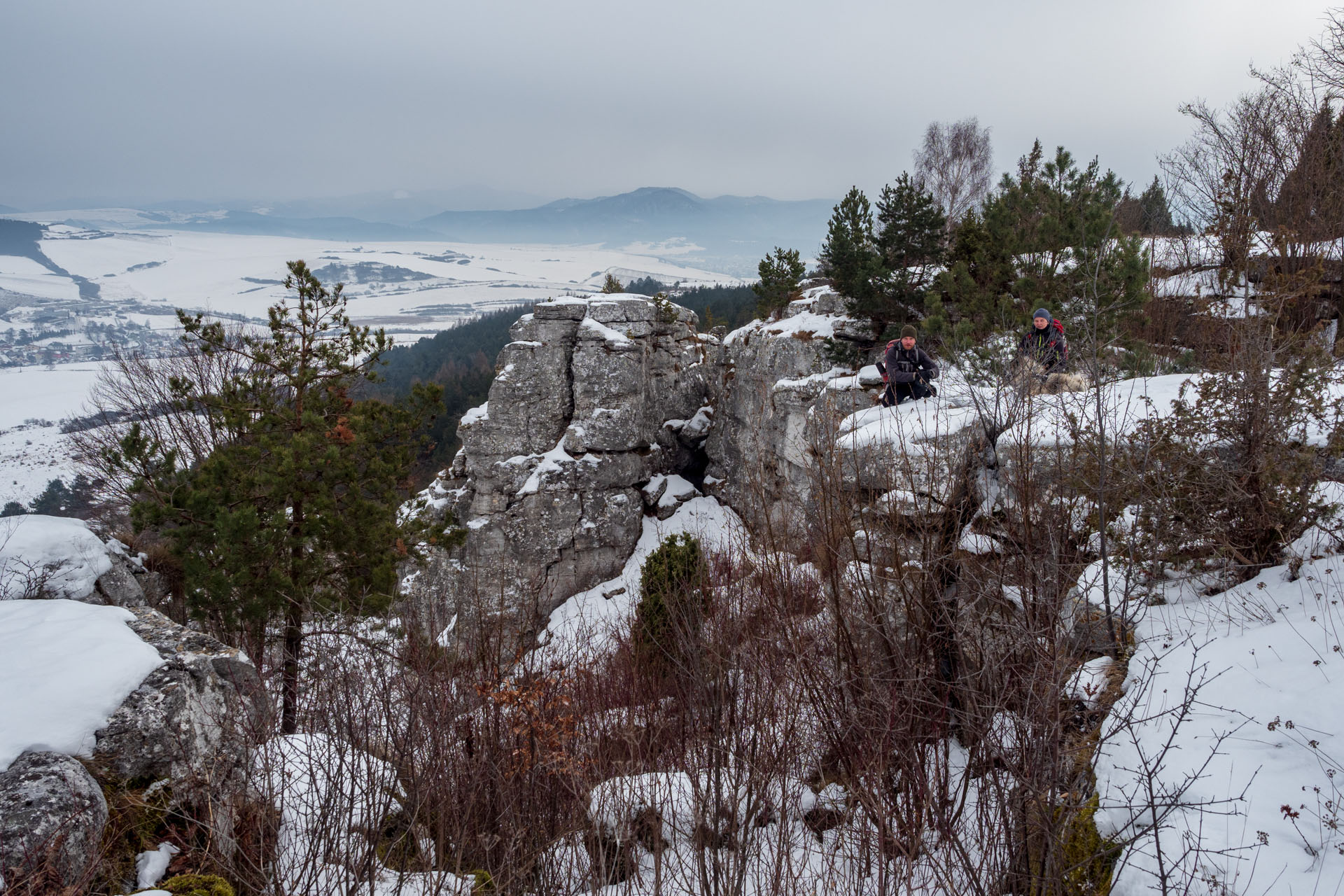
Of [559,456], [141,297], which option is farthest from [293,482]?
[141,297]

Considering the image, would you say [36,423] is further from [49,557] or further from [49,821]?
[49,821]

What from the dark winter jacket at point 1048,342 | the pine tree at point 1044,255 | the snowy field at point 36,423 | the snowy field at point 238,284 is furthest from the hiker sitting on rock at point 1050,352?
the snowy field at point 238,284

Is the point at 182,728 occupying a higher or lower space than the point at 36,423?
higher

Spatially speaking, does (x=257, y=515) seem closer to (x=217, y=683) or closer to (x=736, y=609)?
(x=217, y=683)

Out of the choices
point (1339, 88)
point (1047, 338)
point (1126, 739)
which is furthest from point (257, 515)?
point (1339, 88)

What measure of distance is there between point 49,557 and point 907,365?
553 inches

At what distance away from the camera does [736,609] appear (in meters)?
8.18

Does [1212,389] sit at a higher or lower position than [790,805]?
higher

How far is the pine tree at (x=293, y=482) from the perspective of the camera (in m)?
10.8

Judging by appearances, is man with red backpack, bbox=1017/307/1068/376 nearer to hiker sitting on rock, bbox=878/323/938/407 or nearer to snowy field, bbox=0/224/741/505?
hiker sitting on rock, bbox=878/323/938/407

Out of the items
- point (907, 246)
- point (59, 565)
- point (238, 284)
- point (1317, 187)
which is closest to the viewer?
point (59, 565)

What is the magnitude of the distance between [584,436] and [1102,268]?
52.2ft

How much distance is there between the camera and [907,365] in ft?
39.8

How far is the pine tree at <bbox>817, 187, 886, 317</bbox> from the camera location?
18.7 meters
